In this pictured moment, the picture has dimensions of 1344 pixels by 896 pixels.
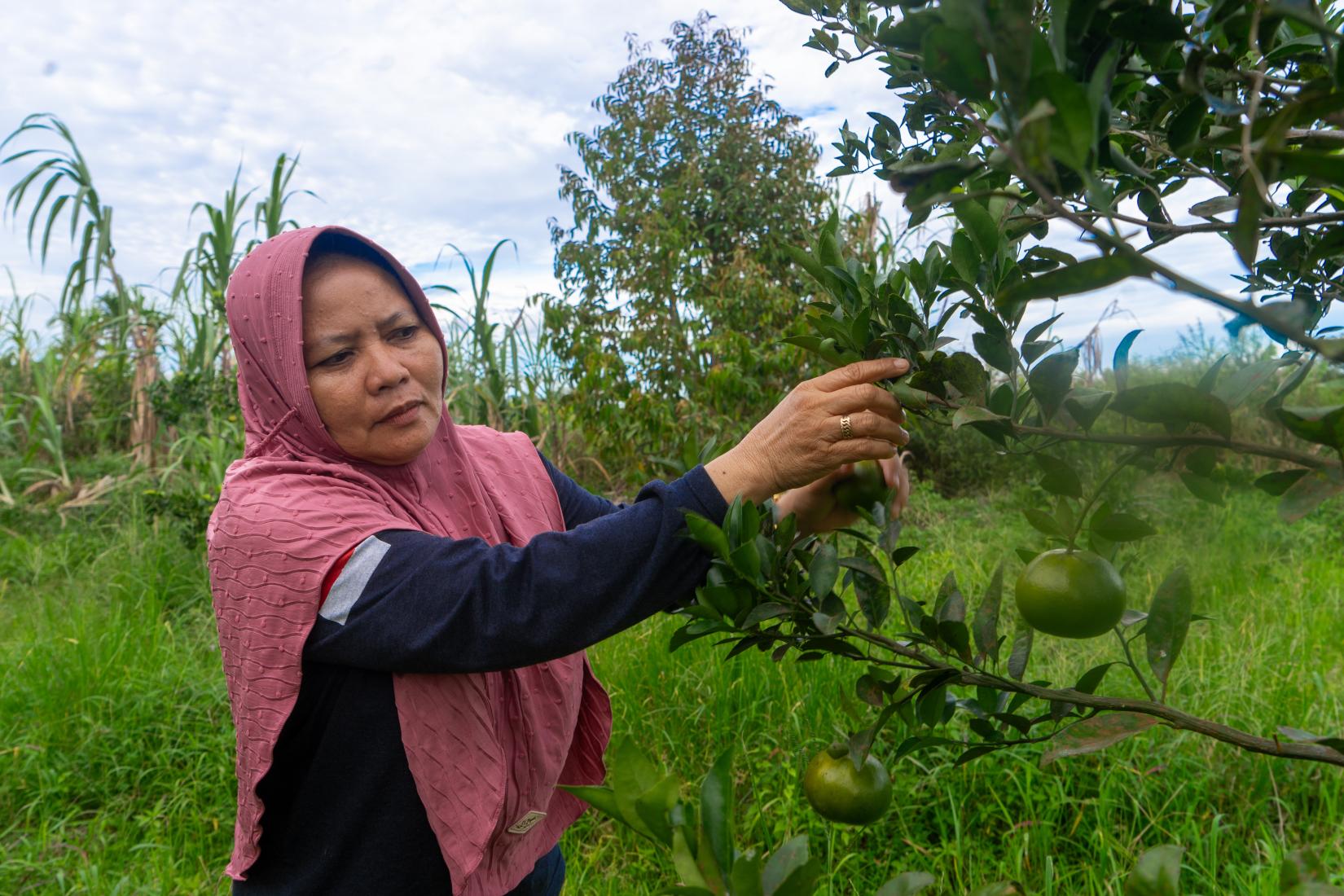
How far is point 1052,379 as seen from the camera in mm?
686

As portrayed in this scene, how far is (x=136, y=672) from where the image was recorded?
122 inches

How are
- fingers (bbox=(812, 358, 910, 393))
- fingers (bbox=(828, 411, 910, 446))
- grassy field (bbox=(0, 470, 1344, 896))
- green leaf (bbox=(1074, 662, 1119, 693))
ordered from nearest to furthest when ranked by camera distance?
green leaf (bbox=(1074, 662, 1119, 693)) < fingers (bbox=(812, 358, 910, 393)) < fingers (bbox=(828, 411, 910, 446)) < grassy field (bbox=(0, 470, 1344, 896))

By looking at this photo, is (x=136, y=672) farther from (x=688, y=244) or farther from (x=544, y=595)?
(x=688, y=244)

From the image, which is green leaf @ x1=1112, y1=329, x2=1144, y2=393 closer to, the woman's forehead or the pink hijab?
the pink hijab

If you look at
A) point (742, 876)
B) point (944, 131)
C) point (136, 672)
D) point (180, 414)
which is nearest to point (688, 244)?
point (180, 414)

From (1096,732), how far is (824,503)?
0.62 metres

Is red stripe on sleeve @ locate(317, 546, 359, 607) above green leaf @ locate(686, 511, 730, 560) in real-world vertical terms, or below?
below

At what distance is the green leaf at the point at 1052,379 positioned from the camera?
67 centimetres

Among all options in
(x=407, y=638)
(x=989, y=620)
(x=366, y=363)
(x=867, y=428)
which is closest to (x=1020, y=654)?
(x=989, y=620)

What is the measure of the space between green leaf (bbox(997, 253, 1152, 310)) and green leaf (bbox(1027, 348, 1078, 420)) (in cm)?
21

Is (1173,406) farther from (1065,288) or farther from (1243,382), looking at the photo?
(1065,288)

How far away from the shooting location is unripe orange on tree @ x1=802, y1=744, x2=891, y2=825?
0.97 m

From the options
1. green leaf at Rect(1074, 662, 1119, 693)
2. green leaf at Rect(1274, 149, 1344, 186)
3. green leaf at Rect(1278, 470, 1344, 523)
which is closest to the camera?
green leaf at Rect(1274, 149, 1344, 186)

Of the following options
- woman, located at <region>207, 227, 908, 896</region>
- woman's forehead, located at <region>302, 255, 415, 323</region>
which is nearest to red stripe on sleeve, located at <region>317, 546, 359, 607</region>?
woman, located at <region>207, 227, 908, 896</region>
